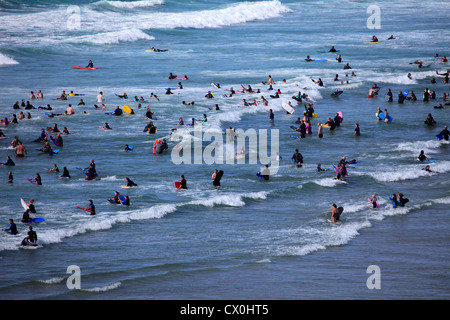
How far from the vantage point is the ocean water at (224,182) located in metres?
17.0

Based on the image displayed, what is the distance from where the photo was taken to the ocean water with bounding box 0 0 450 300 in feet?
55.8

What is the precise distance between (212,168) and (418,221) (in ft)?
37.8

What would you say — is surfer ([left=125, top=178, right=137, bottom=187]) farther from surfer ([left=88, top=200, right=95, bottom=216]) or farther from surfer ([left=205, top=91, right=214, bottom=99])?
surfer ([left=205, top=91, right=214, bottom=99])

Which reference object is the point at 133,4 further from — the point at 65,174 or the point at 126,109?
the point at 65,174

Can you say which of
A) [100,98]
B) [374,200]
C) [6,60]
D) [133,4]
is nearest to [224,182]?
[374,200]

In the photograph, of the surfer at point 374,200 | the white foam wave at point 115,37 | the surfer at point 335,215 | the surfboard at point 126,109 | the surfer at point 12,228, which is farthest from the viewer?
the white foam wave at point 115,37

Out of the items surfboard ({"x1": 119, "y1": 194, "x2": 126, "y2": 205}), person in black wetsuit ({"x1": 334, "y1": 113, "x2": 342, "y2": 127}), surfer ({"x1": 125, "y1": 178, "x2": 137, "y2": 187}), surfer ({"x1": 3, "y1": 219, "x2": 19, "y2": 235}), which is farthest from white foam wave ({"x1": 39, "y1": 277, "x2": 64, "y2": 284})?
person in black wetsuit ({"x1": 334, "y1": 113, "x2": 342, "y2": 127})

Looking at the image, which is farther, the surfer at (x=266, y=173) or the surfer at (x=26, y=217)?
the surfer at (x=266, y=173)

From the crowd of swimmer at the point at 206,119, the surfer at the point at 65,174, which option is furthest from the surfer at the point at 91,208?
the surfer at the point at 65,174

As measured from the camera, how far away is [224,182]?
27750 mm

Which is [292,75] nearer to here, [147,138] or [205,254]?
[147,138]

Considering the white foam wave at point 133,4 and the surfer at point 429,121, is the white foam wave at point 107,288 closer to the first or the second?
the surfer at point 429,121

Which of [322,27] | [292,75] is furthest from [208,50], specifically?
[322,27]

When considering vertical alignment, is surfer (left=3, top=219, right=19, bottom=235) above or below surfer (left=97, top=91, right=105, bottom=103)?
below
